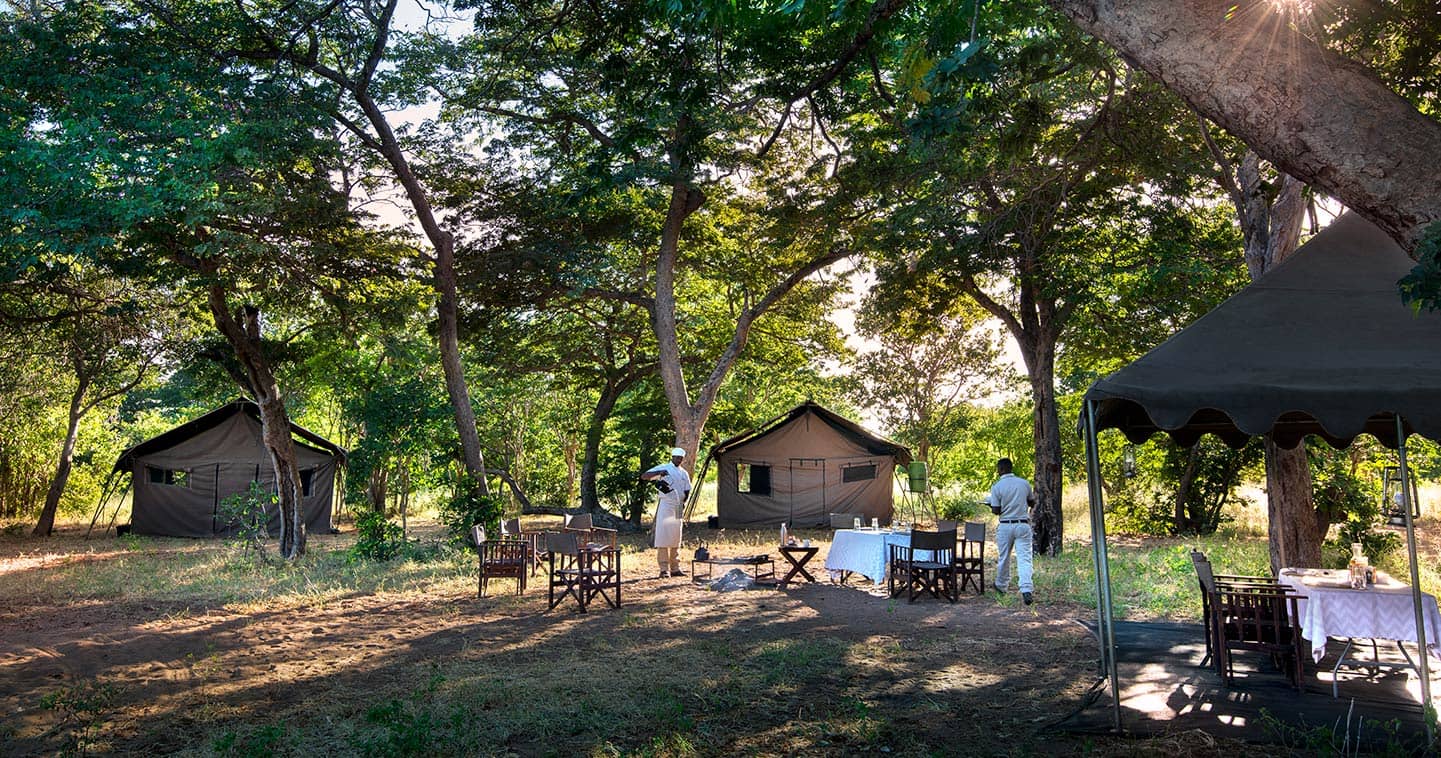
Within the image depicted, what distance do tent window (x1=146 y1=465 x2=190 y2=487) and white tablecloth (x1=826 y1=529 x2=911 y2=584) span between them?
1554cm

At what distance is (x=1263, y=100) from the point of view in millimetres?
3773

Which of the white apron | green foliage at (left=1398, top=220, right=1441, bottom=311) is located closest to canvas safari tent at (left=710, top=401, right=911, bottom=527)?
the white apron

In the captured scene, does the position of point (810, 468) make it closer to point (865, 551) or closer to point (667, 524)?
point (667, 524)

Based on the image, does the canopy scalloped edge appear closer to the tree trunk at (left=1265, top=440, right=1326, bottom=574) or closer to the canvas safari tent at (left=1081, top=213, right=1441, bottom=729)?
the canvas safari tent at (left=1081, top=213, right=1441, bottom=729)

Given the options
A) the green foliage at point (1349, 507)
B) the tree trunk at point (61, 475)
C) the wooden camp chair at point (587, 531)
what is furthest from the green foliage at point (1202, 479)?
the tree trunk at point (61, 475)

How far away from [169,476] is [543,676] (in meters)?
17.6

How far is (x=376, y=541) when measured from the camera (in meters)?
14.3

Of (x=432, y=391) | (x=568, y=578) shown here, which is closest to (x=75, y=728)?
(x=568, y=578)

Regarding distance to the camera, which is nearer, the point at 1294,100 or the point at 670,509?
the point at 1294,100

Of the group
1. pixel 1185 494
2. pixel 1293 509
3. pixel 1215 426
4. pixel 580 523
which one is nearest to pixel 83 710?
pixel 580 523

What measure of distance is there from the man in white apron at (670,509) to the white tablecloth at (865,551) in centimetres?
206

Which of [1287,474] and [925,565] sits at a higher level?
[1287,474]

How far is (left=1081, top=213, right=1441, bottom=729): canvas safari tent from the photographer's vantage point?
15.7 ft

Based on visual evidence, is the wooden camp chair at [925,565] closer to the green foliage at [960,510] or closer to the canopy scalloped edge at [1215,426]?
the canopy scalloped edge at [1215,426]
